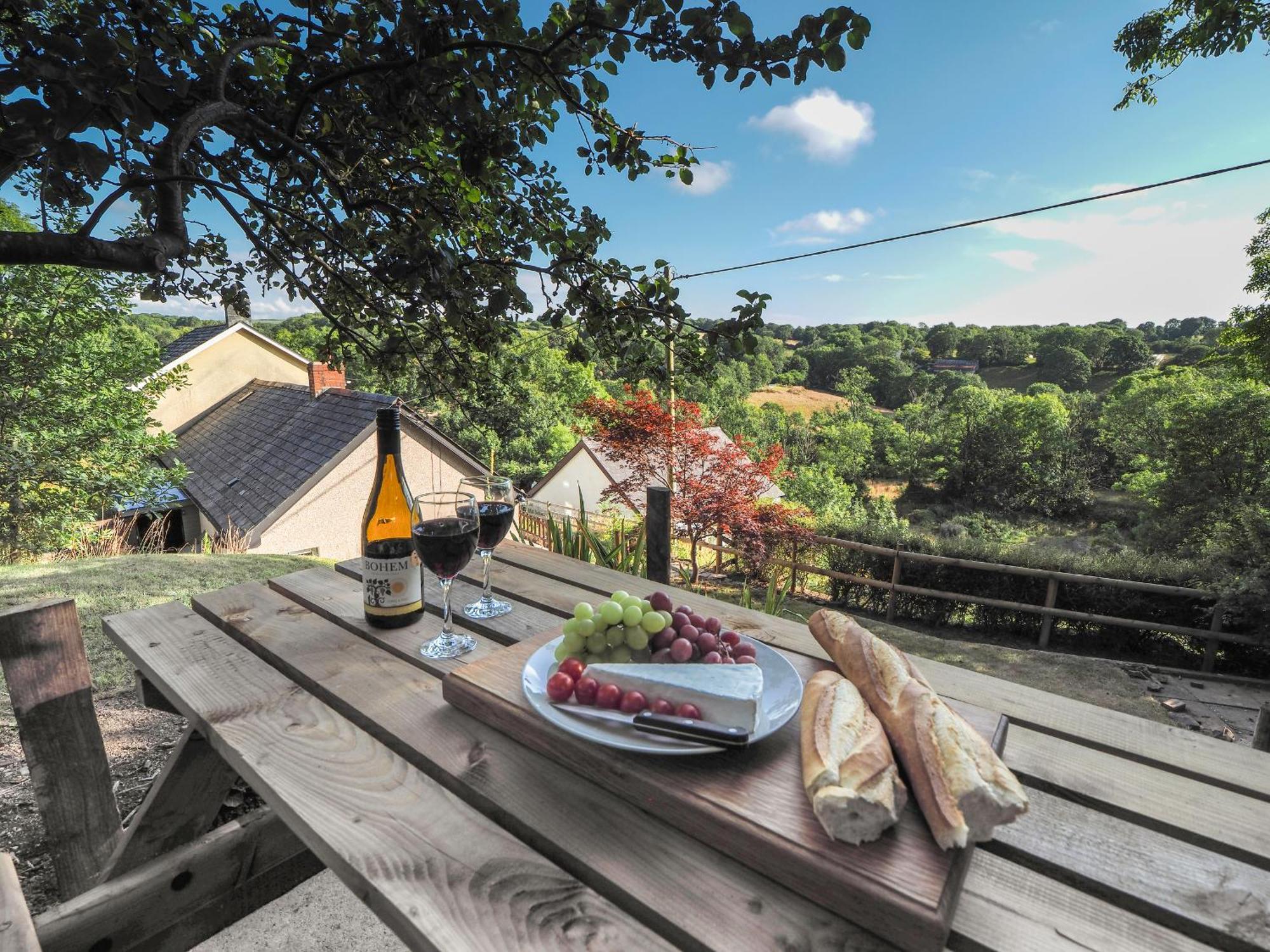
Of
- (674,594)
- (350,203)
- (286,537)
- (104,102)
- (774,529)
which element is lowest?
(286,537)

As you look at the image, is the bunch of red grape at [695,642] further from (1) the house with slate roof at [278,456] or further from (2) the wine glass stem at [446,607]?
(1) the house with slate roof at [278,456]

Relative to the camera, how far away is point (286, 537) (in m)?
9.89

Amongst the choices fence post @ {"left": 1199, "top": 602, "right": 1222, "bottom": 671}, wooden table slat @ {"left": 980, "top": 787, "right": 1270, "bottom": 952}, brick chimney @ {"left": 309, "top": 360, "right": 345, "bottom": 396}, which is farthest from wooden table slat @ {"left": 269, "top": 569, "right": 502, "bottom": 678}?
brick chimney @ {"left": 309, "top": 360, "right": 345, "bottom": 396}

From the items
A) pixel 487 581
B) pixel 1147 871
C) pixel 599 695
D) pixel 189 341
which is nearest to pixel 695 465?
pixel 487 581

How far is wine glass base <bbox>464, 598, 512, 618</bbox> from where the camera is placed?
1220mm

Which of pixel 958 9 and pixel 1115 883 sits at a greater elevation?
pixel 958 9

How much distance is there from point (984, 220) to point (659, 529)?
4176mm

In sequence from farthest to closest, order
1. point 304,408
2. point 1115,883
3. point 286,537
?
point 304,408, point 286,537, point 1115,883

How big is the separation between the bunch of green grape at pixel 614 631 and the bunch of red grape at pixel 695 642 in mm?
16

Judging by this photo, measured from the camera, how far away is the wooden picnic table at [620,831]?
52cm

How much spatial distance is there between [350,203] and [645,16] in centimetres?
103

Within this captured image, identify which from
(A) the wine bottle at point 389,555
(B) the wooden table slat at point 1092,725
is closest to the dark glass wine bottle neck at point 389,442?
(A) the wine bottle at point 389,555

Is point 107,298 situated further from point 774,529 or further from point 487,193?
point 774,529

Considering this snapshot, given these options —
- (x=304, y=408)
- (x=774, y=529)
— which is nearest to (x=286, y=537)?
(x=304, y=408)
